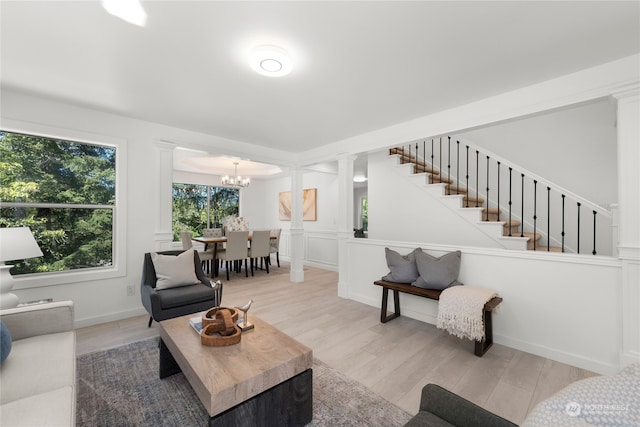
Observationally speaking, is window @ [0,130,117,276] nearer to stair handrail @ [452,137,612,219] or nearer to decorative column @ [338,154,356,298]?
decorative column @ [338,154,356,298]

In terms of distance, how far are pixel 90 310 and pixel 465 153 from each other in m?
5.80

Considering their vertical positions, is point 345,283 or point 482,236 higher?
point 482,236

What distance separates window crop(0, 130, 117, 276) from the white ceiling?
0.60 m

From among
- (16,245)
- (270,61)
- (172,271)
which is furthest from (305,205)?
(16,245)

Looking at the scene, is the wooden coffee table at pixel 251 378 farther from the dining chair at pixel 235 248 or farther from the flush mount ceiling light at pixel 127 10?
the dining chair at pixel 235 248

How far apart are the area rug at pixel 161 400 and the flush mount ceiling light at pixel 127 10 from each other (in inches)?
94.8

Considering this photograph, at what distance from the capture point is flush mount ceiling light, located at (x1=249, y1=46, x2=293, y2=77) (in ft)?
6.24

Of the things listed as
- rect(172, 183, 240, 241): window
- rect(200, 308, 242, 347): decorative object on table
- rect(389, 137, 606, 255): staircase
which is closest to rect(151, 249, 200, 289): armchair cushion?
rect(200, 308, 242, 347): decorative object on table

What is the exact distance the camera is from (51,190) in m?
2.92

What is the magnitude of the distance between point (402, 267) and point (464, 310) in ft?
2.65

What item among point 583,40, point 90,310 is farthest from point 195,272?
point 583,40

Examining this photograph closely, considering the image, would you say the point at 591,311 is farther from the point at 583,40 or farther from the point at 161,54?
the point at 161,54

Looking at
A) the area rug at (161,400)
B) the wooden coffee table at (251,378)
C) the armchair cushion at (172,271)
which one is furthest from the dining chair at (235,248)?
the wooden coffee table at (251,378)

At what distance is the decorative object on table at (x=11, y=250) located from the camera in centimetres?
199
